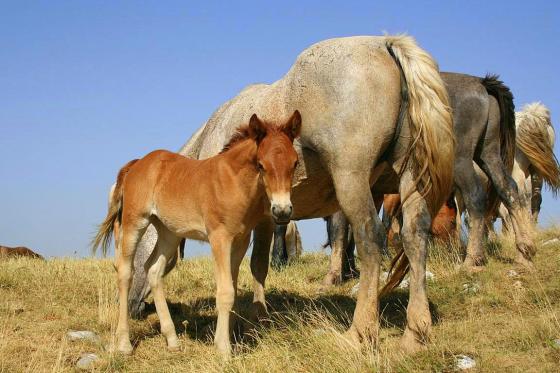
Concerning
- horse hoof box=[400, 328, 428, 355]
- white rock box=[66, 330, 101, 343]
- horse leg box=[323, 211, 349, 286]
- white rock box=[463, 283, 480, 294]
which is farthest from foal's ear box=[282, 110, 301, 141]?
horse leg box=[323, 211, 349, 286]

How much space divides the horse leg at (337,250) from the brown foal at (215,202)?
2459mm

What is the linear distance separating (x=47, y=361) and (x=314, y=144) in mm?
3228

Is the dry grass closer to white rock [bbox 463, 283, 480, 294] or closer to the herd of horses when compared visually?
white rock [bbox 463, 283, 480, 294]

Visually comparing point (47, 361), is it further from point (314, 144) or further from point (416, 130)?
point (416, 130)

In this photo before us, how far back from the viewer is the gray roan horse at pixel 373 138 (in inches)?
219

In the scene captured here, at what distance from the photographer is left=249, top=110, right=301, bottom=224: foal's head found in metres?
5.09

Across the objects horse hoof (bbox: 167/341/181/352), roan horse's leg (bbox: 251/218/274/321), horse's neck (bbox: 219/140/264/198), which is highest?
horse's neck (bbox: 219/140/264/198)

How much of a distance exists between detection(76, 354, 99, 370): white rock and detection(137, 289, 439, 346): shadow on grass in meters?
1.00

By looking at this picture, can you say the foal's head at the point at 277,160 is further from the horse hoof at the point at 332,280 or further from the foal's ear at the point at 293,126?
the horse hoof at the point at 332,280

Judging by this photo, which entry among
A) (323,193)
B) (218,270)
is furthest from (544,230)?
(218,270)

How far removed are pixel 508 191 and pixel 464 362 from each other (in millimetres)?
4937

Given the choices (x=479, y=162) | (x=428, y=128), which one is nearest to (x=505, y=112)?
(x=479, y=162)

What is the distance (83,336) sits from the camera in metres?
6.56

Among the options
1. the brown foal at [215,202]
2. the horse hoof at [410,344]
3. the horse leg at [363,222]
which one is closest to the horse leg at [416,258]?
the horse hoof at [410,344]
